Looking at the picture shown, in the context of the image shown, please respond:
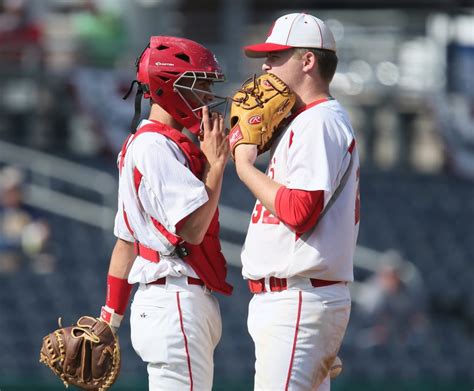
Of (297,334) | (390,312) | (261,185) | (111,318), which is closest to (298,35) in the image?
Result: (261,185)

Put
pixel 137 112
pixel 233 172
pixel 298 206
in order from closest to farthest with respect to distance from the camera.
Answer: pixel 298 206
pixel 137 112
pixel 233 172

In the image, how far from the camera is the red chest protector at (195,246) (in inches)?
142

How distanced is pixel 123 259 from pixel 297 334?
0.71 meters

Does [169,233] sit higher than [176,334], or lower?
higher

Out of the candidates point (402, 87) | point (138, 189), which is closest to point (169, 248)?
point (138, 189)

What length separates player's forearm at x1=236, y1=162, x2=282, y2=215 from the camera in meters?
3.46

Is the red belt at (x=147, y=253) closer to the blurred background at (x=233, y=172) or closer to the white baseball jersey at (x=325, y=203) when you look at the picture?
the white baseball jersey at (x=325, y=203)

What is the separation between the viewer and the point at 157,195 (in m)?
3.54

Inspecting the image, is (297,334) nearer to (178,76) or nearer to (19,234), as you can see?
(178,76)

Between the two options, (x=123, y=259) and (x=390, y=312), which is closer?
(x=123, y=259)

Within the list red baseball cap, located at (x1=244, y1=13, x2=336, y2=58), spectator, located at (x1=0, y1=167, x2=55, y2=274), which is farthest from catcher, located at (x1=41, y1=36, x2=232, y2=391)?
spectator, located at (x1=0, y1=167, x2=55, y2=274)

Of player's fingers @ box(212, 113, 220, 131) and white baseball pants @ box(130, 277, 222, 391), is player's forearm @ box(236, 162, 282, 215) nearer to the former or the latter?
player's fingers @ box(212, 113, 220, 131)

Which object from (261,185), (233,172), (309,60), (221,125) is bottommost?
(233,172)

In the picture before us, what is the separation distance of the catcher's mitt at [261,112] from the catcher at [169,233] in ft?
0.30
